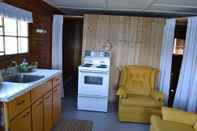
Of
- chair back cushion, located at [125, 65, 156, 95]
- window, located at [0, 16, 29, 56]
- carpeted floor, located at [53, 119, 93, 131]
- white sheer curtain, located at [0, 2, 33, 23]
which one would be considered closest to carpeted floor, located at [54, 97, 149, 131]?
carpeted floor, located at [53, 119, 93, 131]

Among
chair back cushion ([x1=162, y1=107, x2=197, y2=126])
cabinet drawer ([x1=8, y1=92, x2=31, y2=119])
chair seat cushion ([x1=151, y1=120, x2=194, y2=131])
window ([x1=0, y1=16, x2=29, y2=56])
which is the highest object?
window ([x1=0, y1=16, x2=29, y2=56])

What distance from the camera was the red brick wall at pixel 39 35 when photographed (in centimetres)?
300

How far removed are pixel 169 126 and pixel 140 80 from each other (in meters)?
1.67

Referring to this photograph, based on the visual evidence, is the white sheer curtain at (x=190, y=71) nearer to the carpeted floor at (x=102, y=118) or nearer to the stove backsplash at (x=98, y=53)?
the carpeted floor at (x=102, y=118)

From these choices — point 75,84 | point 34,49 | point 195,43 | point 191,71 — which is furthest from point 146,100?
point 75,84

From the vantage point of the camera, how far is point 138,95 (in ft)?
12.2

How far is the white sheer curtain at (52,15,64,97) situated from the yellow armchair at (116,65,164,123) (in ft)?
5.08

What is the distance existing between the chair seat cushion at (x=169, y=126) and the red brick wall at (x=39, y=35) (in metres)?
2.24

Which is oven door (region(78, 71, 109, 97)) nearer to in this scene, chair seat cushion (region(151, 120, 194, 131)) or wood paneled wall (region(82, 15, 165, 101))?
wood paneled wall (region(82, 15, 165, 101))

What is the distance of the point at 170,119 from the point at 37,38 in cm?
280

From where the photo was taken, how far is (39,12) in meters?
3.60

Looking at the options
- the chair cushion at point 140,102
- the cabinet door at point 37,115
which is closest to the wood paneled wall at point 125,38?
the chair cushion at point 140,102

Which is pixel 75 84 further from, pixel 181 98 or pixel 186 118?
pixel 186 118

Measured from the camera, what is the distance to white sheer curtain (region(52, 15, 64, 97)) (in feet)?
13.7
